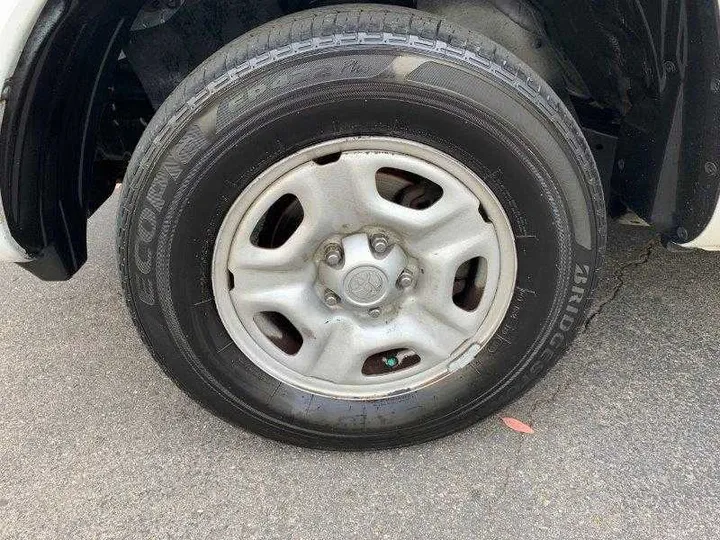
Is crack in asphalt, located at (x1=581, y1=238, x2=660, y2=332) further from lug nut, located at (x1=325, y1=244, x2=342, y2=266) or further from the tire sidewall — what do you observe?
lug nut, located at (x1=325, y1=244, x2=342, y2=266)

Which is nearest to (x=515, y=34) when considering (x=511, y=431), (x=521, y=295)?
(x=521, y=295)

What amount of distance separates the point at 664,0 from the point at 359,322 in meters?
1.16

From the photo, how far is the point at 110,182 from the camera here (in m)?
2.49

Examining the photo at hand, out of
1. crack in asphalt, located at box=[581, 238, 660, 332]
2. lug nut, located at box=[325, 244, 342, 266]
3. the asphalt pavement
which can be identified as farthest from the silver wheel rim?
crack in asphalt, located at box=[581, 238, 660, 332]

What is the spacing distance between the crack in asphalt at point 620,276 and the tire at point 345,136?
658 millimetres

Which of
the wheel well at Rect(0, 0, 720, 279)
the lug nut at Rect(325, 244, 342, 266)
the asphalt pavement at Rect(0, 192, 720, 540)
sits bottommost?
the asphalt pavement at Rect(0, 192, 720, 540)

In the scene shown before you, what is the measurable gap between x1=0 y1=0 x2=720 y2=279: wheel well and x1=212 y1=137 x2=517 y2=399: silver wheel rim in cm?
52

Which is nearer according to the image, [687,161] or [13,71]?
[13,71]

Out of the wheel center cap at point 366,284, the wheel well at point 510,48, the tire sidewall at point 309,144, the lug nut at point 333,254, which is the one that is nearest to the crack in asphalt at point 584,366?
the tire sidewall at point 309,144

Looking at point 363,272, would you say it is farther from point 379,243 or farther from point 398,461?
point 398,461

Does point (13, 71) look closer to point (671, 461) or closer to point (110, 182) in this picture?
point (110, 182)

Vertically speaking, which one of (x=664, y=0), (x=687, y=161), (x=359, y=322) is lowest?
(x=359, y=322)

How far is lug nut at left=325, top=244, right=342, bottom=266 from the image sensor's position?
1748 mm

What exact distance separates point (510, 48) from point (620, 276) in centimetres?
115
